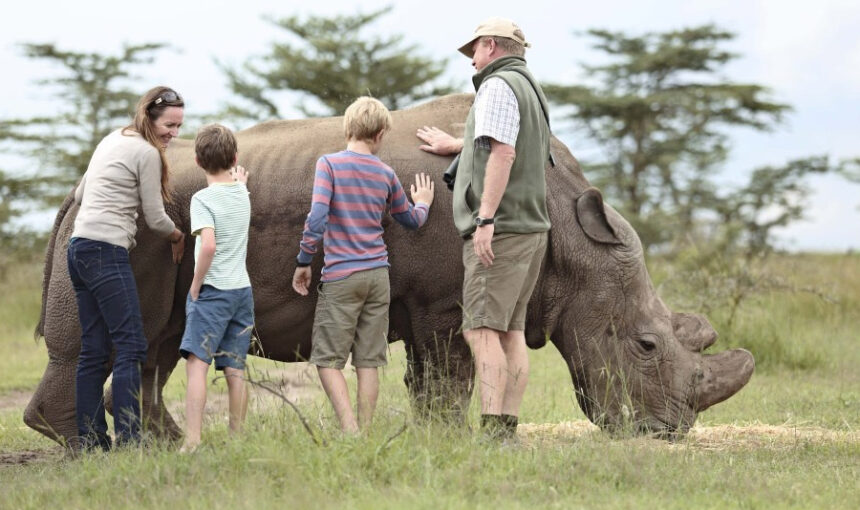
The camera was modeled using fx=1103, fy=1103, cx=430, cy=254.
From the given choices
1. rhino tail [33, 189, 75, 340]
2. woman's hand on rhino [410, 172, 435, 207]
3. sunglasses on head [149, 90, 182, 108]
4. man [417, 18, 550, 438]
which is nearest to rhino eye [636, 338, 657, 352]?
man [417, 18, 550, 438]

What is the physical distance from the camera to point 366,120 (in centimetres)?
647

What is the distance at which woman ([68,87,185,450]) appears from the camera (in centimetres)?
647

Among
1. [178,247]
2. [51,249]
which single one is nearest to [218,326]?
[178,247]

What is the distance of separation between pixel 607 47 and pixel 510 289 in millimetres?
30904

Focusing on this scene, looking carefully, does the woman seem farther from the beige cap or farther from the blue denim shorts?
the beige cap

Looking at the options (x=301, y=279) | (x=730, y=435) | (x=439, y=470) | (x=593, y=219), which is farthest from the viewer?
(x=730, y=435)

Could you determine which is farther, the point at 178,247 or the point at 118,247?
the point at 178,247

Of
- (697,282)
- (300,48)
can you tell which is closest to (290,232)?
(697,282)

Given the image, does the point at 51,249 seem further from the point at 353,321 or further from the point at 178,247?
the point at 353,321

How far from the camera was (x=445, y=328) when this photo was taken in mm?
7121

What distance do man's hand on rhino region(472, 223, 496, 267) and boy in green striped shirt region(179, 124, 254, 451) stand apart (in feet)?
4.46

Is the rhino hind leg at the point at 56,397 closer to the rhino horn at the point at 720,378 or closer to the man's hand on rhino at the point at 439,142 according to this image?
the man's hand on rhino at the point at 439,142

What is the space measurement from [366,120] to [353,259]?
0.82 meters

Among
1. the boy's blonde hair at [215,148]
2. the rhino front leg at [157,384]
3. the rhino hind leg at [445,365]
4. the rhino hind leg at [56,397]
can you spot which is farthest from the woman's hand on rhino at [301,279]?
the rhino hind leg at [56,397]
